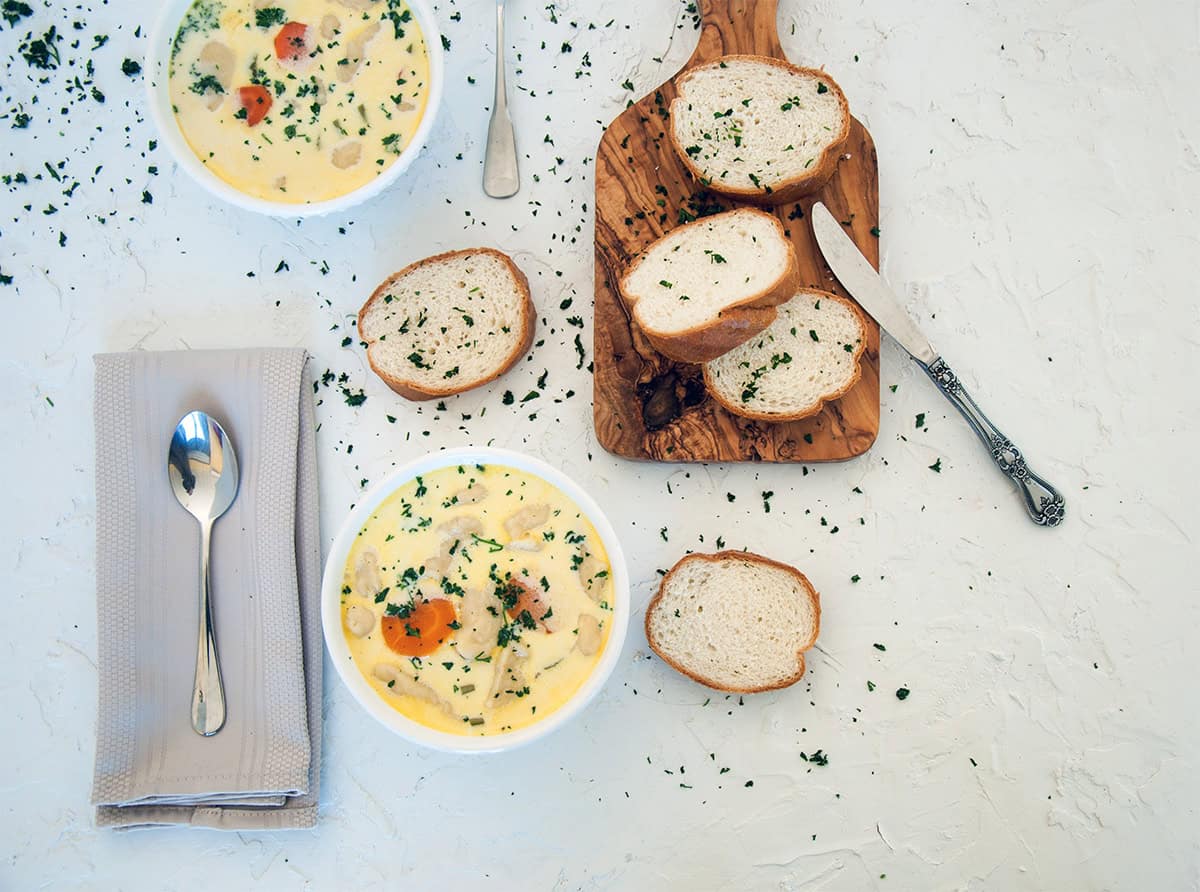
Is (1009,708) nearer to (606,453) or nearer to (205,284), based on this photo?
(606,453)

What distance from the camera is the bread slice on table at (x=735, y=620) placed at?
217 cm

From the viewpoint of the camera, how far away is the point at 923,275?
235 centimetres

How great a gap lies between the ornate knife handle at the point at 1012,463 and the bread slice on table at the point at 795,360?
0.22m

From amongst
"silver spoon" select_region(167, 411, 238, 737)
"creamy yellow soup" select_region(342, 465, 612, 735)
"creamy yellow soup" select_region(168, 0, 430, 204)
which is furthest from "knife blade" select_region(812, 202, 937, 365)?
"silver spoon" select_region(167, 411, 238, 737)

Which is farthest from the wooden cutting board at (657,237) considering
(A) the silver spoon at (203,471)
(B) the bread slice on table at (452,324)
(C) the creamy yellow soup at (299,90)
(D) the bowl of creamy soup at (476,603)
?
(A) the silver spoon at (203,471)

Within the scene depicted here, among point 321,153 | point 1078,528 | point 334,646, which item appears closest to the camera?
point 334,646

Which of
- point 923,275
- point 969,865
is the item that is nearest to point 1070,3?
point 923,275

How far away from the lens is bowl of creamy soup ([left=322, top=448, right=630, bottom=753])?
1.96 metres

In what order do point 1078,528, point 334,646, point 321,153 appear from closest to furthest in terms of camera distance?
1. point 334,646
2. point 321,153
3. point 1078,528

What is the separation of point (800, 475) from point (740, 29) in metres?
1.06

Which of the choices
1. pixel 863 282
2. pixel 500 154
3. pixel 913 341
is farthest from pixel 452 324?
pixel 913 341

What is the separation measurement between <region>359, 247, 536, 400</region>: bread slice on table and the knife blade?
0.69m

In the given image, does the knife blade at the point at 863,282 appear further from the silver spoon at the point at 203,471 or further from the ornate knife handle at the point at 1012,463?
the silver spoon at the point at 203,471

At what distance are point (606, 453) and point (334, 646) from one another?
2.45 feet
